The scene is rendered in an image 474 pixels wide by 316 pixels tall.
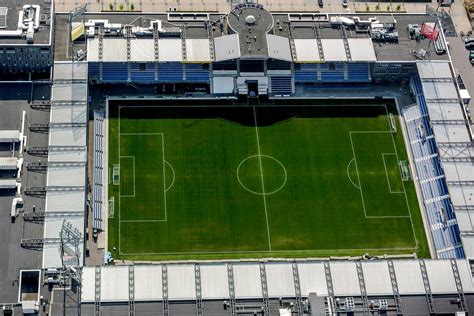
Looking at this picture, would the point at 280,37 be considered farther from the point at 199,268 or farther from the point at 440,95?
the point at 199,268

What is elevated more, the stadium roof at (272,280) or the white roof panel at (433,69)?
the white roof panel at (433,69)

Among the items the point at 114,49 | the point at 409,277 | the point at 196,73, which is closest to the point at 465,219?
the point at 409,277

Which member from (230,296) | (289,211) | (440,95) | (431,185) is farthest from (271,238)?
(440,95)

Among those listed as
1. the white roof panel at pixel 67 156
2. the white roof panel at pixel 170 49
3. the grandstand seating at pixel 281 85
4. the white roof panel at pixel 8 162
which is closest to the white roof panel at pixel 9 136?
the white roof panel at pixel 8 162

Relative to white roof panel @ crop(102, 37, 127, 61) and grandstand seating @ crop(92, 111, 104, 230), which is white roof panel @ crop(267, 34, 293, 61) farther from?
grandstand seating @ crop(92, 111, 104, 230)

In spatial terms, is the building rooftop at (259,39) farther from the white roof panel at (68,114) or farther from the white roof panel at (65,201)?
the white roof panel at (65,201)

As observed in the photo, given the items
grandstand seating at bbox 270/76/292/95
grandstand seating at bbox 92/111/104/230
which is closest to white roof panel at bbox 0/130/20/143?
grandstand seating at bbox 92/111/104/230

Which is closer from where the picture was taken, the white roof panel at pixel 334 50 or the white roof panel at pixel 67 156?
the white roof panel at pixel 67 156

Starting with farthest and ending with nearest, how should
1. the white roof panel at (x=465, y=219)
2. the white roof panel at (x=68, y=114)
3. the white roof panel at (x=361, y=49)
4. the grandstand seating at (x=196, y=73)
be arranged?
the white roof panel at (x=361, y=49), the grandstand seating at (x=196, y=73), the white roof panel at (x=68, y=114), the white roof panel at (x=465, y=219)
